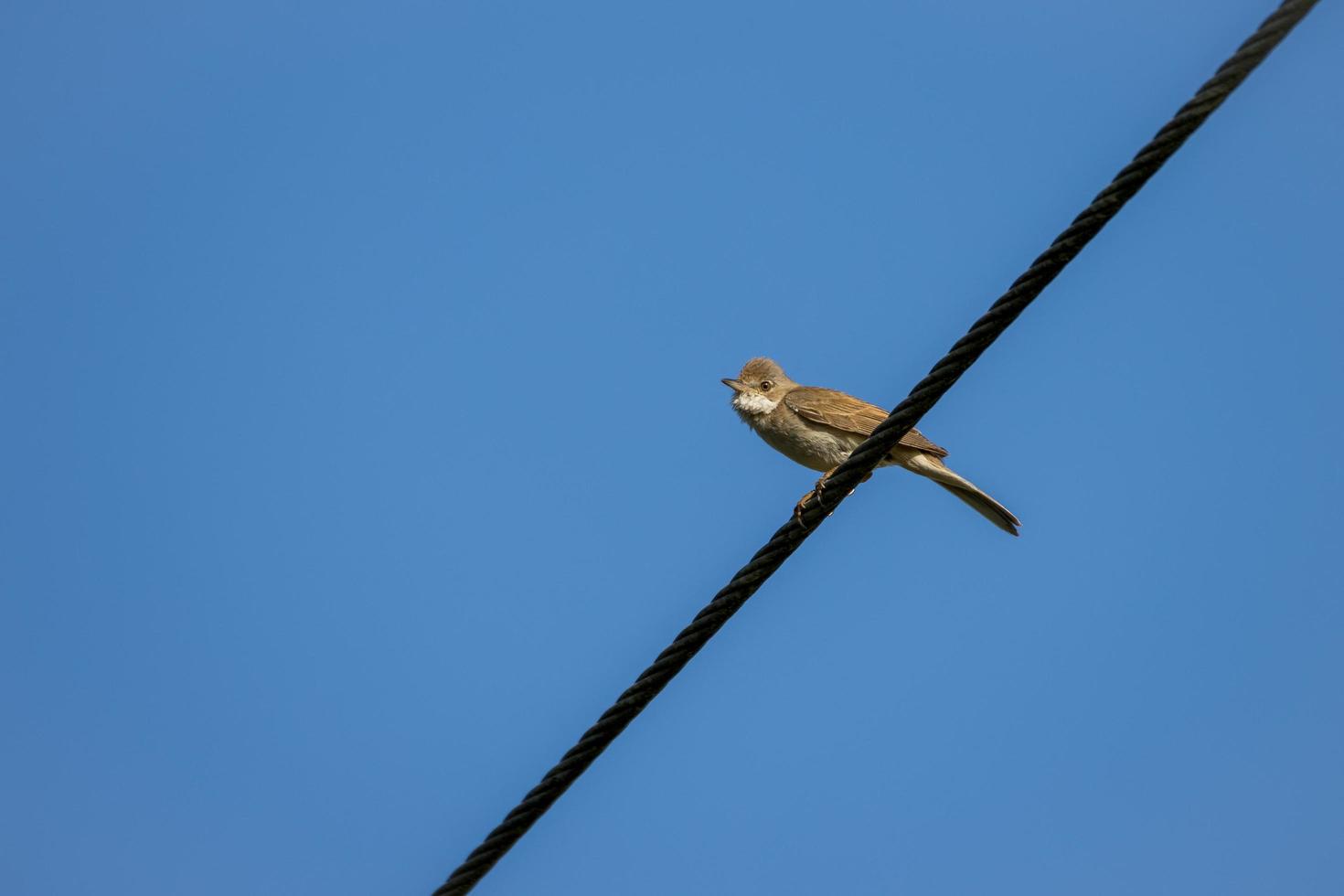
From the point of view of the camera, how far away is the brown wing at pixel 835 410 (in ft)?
30.7

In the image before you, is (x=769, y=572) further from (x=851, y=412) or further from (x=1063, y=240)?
(x=851, y=412)

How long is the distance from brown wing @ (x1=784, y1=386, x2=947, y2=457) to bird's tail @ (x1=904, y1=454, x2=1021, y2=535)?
0.21m

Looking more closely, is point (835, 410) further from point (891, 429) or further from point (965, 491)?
point (891, 429)

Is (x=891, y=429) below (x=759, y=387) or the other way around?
below

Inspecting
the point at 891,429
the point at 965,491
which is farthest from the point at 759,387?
the point at 891,429

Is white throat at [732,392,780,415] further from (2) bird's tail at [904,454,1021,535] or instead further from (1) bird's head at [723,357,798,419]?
(2) bird's tail at [904,454,1021,535]

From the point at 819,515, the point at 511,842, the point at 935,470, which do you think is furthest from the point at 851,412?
the point at 511,842

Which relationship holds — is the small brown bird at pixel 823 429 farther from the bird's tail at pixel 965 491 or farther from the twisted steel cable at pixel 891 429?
the twisted steel cable at pixel 891 429

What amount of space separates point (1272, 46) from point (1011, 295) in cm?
106

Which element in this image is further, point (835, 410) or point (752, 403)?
point (752, 403)

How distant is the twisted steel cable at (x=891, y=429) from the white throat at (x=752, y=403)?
15.0ft

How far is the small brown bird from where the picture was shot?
28.9ft

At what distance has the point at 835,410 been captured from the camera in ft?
31.2

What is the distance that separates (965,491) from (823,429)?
116 cm
